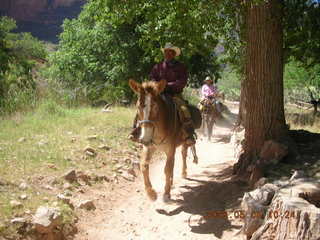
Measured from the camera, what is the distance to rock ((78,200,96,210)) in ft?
18.8

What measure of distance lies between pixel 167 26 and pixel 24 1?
420ft

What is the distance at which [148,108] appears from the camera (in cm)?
538

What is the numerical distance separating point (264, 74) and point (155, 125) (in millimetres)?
2625

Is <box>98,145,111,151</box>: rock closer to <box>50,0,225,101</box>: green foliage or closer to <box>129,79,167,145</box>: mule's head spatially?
<box>50,0,225,101</box>: green foliage

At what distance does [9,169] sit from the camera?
6316mm

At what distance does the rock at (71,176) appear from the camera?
634 centimetres

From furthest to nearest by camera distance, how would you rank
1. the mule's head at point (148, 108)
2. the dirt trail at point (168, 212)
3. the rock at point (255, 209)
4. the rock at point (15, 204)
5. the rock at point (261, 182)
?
the rock at point (261, 182), the mule's head at point (148, 108), the dirt trail at point (168, 212), the rock at point (15, 204), the rock at point (255, 209)

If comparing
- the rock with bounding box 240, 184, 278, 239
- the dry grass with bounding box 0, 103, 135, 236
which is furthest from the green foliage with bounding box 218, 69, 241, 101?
Result: the rock with bounding box 240, 184, 278, 239

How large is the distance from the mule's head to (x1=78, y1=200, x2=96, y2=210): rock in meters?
1.54

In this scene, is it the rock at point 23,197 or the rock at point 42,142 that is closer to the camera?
the rock at point 23,197

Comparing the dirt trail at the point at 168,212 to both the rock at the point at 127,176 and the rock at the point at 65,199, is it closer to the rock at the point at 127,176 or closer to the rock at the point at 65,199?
the rock at the point at 127,176

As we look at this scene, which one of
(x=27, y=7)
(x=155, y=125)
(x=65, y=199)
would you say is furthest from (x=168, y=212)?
(x=27, y=7)

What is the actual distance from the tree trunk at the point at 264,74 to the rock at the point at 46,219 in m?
3.86

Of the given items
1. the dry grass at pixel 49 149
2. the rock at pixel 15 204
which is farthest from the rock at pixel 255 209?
the rock at pixel 15 204
